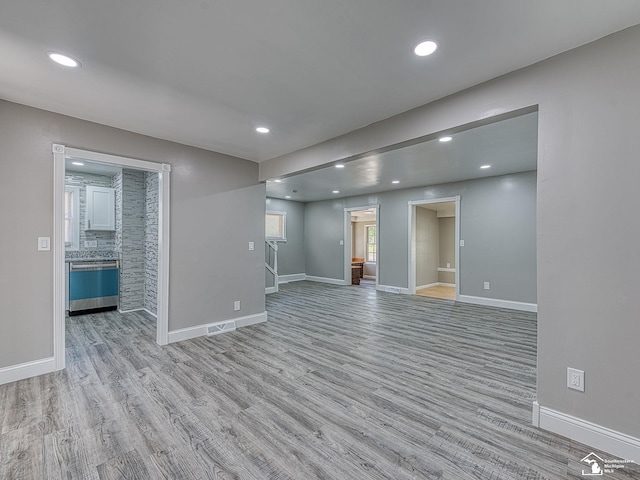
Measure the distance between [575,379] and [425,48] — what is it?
2.30m

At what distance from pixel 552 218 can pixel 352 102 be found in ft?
5.80

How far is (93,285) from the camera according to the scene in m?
5.03

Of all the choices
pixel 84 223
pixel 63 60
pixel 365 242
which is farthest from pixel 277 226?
pixel 63 60

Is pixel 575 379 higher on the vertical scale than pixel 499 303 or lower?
higher

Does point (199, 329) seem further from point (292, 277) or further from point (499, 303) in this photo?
point (499, 303)

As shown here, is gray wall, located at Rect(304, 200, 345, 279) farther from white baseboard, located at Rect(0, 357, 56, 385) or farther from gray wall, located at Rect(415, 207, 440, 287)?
white baseboard, located at Rect(0, 357, 56, 385)

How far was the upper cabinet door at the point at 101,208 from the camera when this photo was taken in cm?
518

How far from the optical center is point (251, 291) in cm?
450

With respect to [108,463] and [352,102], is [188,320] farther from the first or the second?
[352,102]

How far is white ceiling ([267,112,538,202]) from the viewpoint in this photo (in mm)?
3391

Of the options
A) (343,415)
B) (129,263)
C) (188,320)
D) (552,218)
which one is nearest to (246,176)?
(188,320)

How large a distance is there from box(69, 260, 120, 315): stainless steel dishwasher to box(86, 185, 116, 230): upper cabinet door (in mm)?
696

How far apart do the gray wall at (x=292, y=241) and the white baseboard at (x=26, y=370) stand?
610 cm

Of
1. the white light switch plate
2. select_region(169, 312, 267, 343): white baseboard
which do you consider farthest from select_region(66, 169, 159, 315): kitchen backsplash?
the white light switch plate
